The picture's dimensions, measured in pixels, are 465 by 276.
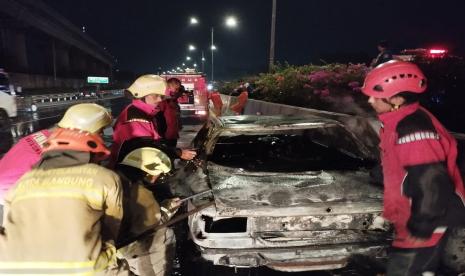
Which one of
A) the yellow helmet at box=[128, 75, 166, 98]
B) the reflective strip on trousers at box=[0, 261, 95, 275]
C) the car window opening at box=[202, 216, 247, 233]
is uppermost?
the yellow helmet at box=[128, 75, 166, 98]

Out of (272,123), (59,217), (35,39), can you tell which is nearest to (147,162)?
(59,217)

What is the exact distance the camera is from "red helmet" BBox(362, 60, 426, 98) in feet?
8.29

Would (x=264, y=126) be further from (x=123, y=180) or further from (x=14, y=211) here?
(x=14, y=211)

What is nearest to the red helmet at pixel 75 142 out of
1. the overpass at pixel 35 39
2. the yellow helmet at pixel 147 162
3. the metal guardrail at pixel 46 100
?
the yellow helmet at pixel 147 162

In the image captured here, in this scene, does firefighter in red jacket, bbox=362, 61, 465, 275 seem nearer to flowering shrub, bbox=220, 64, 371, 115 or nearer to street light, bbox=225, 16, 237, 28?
flowering shrub, bbox=220, 64, 371, 115

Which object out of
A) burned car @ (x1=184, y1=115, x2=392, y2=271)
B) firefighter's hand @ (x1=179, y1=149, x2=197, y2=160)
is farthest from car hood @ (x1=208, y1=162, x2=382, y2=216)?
firefighter's hand @ (x1=179, y1=149, x2=197, y2=160)

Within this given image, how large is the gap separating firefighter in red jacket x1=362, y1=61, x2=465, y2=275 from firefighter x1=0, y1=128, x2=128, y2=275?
1613 mm

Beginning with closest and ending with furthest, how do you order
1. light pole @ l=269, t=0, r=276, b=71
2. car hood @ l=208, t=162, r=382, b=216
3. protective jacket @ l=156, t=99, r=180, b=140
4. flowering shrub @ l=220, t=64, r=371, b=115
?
car hood @ l=208, t=162, r=382, b=216, protective jacket @ l=156, t=99, r=180, b=140, flowering shrub @ l=220, t=64, r=371, b=115, light pole @ l=269, t=0, r=276, b=71

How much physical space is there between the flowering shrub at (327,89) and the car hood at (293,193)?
5.29 m

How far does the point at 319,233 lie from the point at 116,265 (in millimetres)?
1718

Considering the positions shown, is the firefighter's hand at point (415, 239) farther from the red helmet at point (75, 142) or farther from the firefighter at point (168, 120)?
the firefighter at point (168, 120)

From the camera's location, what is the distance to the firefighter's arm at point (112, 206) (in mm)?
2210

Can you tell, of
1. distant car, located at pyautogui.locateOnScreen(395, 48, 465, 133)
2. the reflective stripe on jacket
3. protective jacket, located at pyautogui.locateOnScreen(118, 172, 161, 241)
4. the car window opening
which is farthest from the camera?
distant car, located at pyautogui.locateOnScreen(395, 48, 465, 133)

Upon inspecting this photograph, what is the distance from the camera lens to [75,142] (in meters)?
2.25
